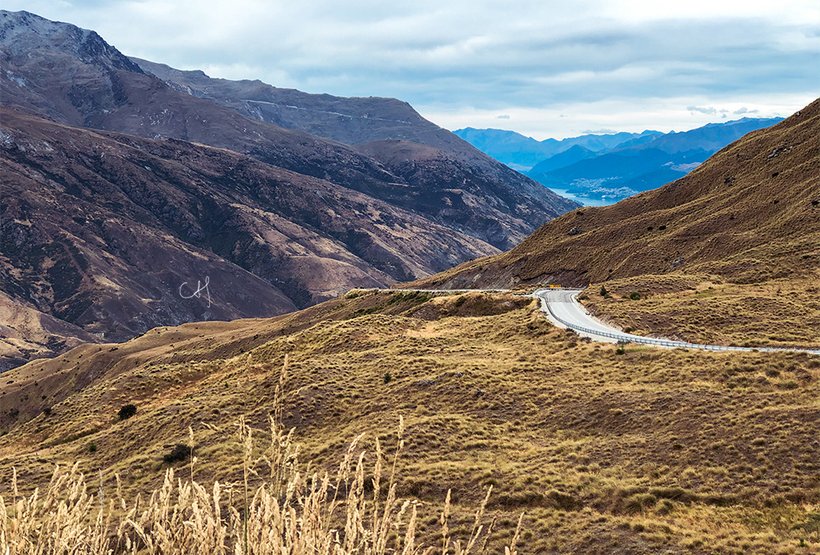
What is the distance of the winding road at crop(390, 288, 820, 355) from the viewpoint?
3931cm

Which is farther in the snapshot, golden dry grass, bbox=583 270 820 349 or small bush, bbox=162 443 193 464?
golden dry grass, bbox=583 270 820 349

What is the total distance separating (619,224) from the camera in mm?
105062

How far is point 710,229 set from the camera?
277 feet

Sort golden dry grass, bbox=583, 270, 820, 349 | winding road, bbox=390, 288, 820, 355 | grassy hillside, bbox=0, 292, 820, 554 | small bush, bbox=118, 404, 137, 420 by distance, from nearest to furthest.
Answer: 1. grassy hillside, bbox=0, 292, 820, 554
2. winding road, bbox=390, 288, 820, 355
3. golden dry grass, bbox=583, 270, 820, 349
4. small bush, bbox=118, 404, 137, 420

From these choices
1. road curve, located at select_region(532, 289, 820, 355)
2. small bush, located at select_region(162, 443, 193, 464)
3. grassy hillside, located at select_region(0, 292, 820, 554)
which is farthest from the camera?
road curve, located at select_region(532, 289, 820, 355)

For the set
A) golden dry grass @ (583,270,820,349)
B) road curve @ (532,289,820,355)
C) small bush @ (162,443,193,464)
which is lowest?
small bush @ (162,443,193,464)

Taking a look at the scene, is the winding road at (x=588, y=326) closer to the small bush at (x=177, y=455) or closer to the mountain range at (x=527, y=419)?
the mountain range at (x=527, y=419)

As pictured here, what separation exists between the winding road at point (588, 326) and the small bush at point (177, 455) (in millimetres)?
30328

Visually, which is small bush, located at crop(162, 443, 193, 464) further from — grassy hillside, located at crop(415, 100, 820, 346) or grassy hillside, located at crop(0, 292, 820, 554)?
grassy hillside, located at crop(415, 100, 820, 346)

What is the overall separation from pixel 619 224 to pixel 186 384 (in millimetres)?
80179

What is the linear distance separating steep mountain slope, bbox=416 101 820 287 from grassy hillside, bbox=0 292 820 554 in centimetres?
3224

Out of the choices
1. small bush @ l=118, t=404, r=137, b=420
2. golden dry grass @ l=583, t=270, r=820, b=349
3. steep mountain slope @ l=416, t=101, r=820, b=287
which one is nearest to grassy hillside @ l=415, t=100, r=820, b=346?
golden dry grass @ l=583, t=270, r=820, b=349

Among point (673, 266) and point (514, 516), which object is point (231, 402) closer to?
point (514, 516)

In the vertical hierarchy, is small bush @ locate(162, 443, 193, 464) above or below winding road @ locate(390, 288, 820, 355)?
below
